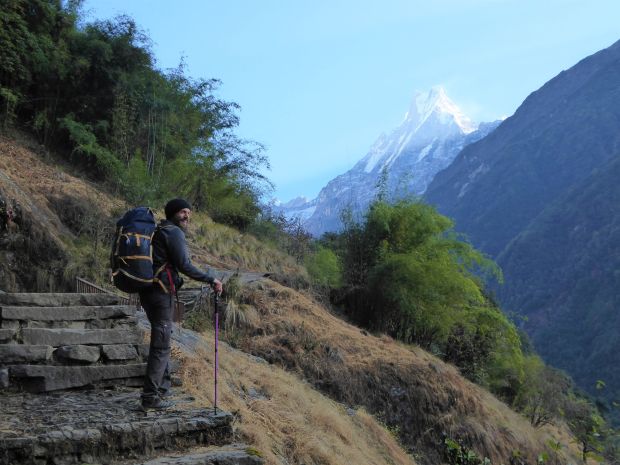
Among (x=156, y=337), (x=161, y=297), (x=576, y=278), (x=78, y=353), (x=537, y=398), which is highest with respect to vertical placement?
(x=161, y=297)

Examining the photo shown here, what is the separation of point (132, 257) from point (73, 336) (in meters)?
1.60

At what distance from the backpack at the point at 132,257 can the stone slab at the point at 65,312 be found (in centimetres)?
183

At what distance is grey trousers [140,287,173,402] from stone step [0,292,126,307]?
2.20 meters

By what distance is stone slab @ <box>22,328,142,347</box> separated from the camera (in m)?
4.99

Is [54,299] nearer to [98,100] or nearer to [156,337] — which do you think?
[156,337]

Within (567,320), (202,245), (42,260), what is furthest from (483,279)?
(567,320)

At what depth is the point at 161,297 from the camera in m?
4.15

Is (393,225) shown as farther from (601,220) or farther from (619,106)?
(619,106)

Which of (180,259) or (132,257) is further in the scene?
(180,259)

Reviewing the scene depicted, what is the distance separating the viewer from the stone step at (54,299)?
5.59 m

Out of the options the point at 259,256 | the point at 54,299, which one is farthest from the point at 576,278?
the point at 54,299

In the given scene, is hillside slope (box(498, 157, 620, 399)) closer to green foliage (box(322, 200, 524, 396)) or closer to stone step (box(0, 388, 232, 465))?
green foliage (box(322, 200, 524, 396))

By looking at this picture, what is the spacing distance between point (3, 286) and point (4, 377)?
14.6ft

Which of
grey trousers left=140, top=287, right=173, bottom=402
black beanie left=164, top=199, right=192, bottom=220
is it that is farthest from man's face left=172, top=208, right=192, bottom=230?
grey trousers left=140, top=287, right=173, bottom=402
